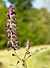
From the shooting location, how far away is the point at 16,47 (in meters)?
2.90

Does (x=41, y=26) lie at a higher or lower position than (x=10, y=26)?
lower

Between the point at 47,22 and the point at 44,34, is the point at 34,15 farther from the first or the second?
the point at 44,34

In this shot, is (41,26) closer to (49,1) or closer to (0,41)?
(49,1)

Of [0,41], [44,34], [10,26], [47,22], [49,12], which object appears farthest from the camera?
[49,12]

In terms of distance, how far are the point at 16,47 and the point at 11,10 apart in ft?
1.09

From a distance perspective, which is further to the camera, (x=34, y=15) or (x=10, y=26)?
(x=34, y=15)

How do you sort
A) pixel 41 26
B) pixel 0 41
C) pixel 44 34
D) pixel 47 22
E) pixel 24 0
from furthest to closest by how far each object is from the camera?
pixel 24 0 → pixel 47 22 → pixel 41 26 → pixel 44 34 → pixel 0 41

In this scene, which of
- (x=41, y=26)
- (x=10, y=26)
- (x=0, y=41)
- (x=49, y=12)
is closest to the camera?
(x=10, y=26)

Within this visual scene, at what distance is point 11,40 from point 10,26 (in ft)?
0.41

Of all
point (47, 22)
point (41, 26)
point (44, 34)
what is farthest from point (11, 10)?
point (47, 22)

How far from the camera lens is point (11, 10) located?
290 centimetres

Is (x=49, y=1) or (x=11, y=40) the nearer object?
(x=11, y=40)

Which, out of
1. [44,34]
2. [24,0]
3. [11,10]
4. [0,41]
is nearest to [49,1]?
[44,34]

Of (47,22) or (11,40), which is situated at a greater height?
(11,40)
